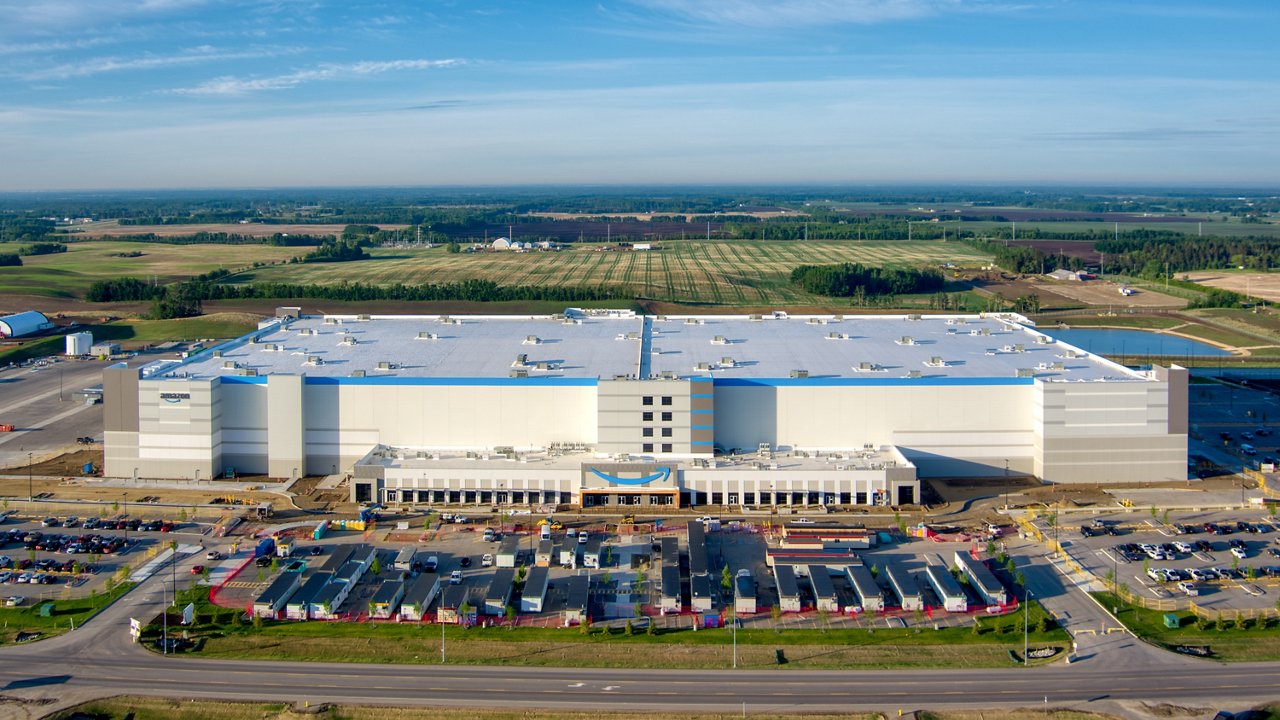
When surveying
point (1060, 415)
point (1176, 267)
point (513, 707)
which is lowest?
point (513, 707)

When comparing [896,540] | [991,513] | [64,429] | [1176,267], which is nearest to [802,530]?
[896,540]

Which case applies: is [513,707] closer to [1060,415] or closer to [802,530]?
[802,530]

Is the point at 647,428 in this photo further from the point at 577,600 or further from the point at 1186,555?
the point at 1186,555

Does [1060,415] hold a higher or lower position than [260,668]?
higher

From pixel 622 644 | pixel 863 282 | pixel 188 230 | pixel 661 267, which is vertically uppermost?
pixel 188 230

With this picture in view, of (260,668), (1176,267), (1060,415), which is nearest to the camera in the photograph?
(260,668)

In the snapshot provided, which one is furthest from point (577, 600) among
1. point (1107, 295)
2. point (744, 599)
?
point (1107, 295)
